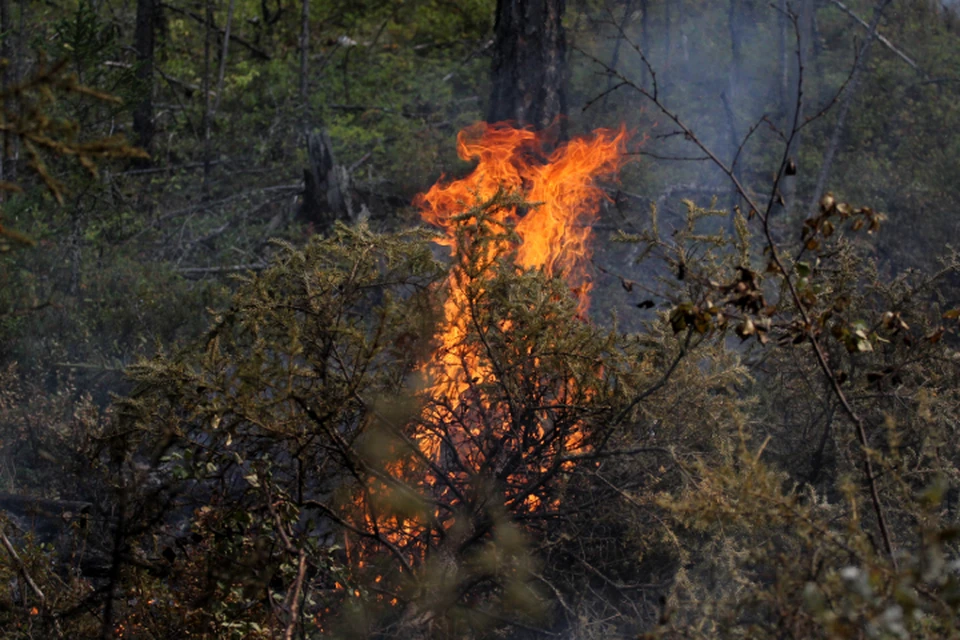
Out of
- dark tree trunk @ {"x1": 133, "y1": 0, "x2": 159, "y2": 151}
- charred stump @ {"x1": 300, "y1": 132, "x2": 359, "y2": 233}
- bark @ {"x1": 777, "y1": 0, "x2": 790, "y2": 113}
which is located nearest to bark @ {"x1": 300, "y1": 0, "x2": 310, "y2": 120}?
dark tree trunk @ {"x1": 133, "y1": 0, "x2": 159, "y2": 151}

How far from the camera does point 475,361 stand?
5.73 m

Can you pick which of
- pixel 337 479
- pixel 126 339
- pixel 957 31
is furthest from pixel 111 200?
pixel 957 31

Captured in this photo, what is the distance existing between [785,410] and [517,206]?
10.7ft

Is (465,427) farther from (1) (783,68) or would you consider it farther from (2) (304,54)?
(1) (783,68)

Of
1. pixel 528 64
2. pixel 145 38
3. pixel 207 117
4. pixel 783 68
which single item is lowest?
pixel 207 117

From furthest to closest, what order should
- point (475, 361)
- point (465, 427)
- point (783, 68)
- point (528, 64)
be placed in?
point (783, 68)
point (528, 64)
point (475, 361)
point (465, 427)

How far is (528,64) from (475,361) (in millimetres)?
4974

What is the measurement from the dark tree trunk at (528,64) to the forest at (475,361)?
1.2 inches

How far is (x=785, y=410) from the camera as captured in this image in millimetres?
7258

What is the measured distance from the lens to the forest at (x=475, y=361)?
12.4 feet

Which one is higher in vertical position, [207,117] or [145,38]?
[145,38]

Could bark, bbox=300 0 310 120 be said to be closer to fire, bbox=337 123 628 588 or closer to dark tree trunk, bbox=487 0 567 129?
dark tree trunk, bbox=487 0 567 129

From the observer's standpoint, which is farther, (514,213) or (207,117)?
Answer: (207,117)

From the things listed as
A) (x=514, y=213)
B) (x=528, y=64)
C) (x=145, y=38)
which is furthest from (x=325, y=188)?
(x=514, y=213)
